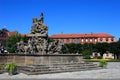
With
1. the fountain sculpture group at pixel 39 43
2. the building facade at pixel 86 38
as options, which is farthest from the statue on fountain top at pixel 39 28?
the building facade at pixel 86 38

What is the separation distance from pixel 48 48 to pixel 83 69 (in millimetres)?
4757

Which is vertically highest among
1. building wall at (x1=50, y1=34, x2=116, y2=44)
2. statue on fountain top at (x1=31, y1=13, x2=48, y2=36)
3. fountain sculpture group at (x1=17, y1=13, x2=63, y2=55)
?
building wall at (x1=50, y1=34, x2=116, y2=44)

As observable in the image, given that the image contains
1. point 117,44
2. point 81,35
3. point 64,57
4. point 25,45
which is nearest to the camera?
point 64,57

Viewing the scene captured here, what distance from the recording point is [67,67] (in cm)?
2502

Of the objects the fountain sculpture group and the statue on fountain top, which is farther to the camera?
the statue on fountain top

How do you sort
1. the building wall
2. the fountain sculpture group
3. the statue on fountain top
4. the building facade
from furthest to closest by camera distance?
the building facade, the building wall, the statue on fountain top, the fountain sculpture group

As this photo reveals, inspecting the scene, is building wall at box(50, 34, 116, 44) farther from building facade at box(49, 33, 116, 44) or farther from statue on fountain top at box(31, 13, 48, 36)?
statue on fountain top at box(31, 13, 48, 36)

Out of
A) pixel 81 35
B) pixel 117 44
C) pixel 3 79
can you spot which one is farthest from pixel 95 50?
pixel 3 79

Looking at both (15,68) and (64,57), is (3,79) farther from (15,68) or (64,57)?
(64,57)

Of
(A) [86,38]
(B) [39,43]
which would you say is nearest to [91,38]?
(A) [86,38]

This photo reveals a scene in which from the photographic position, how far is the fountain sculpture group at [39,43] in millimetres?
28266

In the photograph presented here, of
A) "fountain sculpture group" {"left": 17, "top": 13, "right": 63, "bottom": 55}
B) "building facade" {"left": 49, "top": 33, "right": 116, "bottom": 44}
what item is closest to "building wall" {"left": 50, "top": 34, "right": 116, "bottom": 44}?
"building facade" {"left": 49, "top": 33, "right": 116, "bottom": 44}

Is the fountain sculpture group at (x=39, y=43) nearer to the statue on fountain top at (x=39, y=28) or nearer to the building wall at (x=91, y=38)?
the statue on fountain top at (x=39, y=28)

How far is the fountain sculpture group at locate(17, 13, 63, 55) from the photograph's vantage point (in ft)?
92.7
